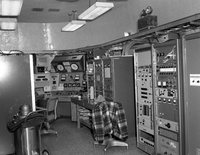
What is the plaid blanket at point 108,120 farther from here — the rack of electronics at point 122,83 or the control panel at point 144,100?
the rack of electronics at point 122,83

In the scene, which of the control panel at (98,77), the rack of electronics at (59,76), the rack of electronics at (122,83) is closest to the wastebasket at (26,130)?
the rack of electronics at (122,83)

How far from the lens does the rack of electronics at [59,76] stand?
331 inches

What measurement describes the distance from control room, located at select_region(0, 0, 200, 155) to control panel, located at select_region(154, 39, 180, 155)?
2 centimetres

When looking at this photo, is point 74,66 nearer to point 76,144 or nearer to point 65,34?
point 65,34

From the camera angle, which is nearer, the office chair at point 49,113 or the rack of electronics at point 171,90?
the rack of electronics at point 171,90

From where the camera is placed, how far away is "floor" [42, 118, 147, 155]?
5023 millimetres

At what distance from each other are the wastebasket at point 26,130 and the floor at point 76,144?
38.0 inches

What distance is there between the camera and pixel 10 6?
4414 millimetres

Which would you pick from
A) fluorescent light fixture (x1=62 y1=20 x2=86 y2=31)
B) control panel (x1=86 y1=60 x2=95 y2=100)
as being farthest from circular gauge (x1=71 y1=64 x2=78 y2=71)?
fluorescent light fixture (x1=62 y1=20 x2=86 y2=31)

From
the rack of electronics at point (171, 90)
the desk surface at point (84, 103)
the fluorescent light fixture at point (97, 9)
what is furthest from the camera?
the desk surface at point (84, 103)

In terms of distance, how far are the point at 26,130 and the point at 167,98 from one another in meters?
2.41

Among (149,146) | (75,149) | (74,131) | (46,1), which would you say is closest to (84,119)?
(74,131)

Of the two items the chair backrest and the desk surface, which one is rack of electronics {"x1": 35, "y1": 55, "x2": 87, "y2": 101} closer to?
the desk surface

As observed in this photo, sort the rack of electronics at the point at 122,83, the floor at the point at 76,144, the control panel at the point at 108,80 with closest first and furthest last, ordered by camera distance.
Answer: the floor at the point at 76,144 < the rack of electronics at the point at 122,83 < the control panel at the point at 108,80
